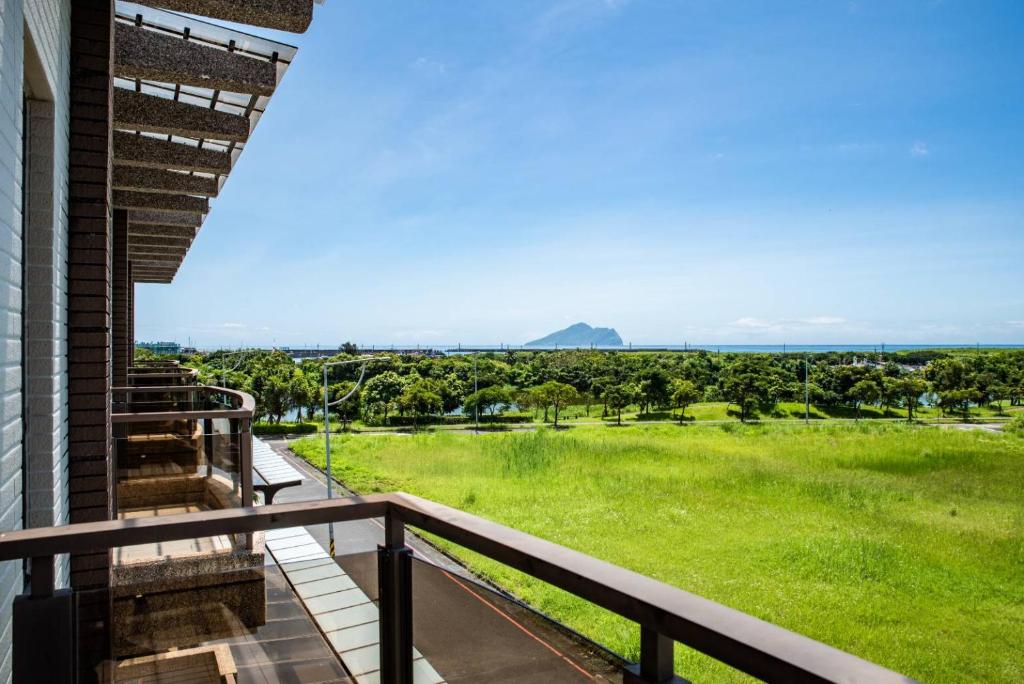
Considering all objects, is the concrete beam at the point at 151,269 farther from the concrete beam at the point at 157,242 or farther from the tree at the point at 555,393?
the tree at the point at 555,393

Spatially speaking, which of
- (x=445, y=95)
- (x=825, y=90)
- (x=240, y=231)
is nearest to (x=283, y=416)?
(x=240, y=231)

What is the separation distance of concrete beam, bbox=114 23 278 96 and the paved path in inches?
145

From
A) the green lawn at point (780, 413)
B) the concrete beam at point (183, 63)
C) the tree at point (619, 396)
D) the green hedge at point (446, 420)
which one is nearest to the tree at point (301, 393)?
the green hedge at point (446, 420)

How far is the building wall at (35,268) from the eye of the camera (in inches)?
69.0

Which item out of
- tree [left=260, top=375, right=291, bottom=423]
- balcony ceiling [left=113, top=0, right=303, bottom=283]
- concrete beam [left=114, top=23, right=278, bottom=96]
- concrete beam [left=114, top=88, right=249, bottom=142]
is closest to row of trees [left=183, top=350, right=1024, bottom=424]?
tree [left=260, top=375, right=291, bottom=423]

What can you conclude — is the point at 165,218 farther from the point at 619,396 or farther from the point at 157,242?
the point at 619,396

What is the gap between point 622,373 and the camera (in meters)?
62.8

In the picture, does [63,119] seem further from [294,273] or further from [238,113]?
[294,273]

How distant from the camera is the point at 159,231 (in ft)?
27.6

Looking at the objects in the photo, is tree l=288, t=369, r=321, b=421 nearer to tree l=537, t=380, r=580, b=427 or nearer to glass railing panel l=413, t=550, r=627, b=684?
tree l=537, t=380, r=580, b=427

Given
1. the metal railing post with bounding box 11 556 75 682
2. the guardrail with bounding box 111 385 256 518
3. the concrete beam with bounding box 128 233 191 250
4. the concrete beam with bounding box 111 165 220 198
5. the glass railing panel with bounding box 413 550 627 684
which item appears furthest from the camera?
the concrete beam with bounding box 128 233 191 250

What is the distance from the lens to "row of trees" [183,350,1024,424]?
4909 centimetres

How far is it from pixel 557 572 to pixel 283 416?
165ft

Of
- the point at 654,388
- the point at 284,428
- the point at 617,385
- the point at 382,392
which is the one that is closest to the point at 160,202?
the point at 284,428
